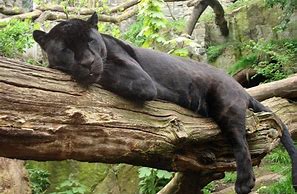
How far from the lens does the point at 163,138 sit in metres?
3.46

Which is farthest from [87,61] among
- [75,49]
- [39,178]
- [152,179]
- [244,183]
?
[39,178]

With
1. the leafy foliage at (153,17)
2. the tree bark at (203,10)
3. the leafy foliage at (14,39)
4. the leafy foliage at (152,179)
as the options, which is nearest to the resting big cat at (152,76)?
the leafy foliage at (152,179)

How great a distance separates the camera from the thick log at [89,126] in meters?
2.74

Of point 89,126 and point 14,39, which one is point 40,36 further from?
point 14,39

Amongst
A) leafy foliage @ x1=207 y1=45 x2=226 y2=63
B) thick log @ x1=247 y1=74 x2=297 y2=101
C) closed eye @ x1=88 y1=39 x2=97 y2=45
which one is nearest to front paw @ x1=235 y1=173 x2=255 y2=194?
closed eye @ x1=88 y1=39 x2=97 y2=45

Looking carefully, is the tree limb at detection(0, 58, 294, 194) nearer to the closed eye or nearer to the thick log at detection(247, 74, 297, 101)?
the closed eye

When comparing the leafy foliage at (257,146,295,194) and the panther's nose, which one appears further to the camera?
the leafy foliage at (257,146,295,194)

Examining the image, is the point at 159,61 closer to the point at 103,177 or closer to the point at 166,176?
the point at 166,176

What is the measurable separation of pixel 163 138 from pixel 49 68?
3.10ft

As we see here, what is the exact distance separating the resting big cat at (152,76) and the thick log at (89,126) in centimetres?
10

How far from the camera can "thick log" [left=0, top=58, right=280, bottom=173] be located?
2740 mm

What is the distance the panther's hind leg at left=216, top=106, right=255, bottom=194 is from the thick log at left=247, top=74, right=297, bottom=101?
2.41m

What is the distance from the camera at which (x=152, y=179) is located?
271 inches

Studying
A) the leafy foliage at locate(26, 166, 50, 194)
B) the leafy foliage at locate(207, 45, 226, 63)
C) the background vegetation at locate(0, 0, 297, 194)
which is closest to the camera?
the background vegetation at locate(0, 0, 297, 194)
